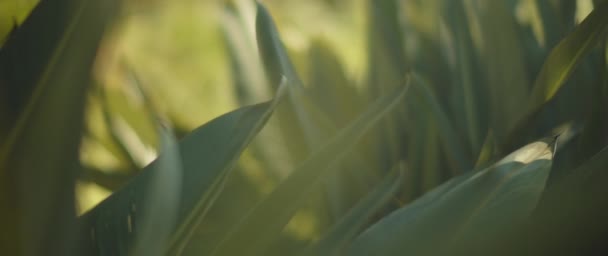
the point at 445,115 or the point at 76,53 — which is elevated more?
the point at 76,53

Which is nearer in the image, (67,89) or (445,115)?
(67,89)

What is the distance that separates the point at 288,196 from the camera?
0.35 meters

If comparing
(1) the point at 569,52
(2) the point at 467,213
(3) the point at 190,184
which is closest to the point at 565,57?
(1) the point at 569,52

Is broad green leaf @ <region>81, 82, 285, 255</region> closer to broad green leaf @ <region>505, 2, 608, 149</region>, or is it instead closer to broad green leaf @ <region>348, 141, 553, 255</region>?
broad green leaf @ <region>348, 141, 553, 255</region>

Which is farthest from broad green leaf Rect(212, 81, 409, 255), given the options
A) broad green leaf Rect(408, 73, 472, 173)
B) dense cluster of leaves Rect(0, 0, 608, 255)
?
broad green leaf Rect(408, 73, 472, 173)

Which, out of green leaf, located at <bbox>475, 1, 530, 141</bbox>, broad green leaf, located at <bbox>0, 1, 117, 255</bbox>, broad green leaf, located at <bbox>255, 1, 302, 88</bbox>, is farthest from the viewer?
green leaf, located at <bbox>475, 1, 530, 141</bbox>

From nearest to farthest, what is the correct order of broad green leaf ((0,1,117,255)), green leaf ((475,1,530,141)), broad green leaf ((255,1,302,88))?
broad green leaf ((0,1,117,255)) → broad green leaf ((255,1,302,88)) → green leaf ((475,1,530,141))

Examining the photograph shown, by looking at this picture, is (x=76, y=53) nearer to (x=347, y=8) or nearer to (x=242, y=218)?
(x=242, y=218)

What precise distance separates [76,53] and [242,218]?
116 mm

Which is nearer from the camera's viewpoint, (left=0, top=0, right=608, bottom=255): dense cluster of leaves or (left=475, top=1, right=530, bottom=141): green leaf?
(left=0, top=0, right=608, bottom=255): dense cluster of leaves

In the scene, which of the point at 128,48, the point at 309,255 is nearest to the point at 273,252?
the point at 309,255

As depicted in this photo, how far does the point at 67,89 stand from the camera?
30 cm

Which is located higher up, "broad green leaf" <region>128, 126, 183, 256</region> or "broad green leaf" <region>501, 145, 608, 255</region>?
"broad green leaf" <region>128, 126, 183, 256</region>

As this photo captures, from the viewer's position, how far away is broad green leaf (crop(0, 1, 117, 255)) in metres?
0.30
